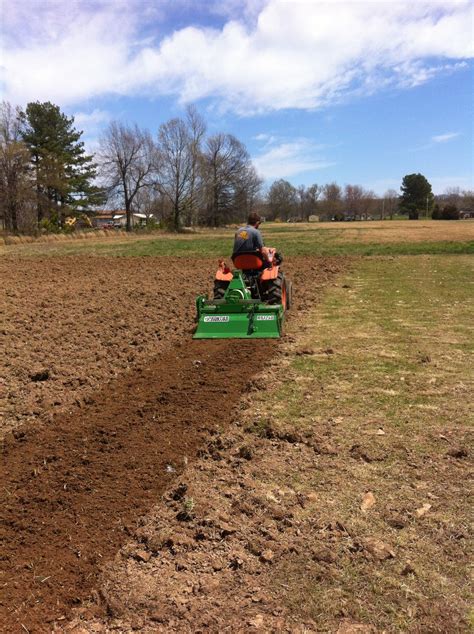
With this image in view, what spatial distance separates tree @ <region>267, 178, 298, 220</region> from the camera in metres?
129

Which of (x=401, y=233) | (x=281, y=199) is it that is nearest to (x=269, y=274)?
(x=401, y=233)

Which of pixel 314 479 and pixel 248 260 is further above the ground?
pixel 248 260

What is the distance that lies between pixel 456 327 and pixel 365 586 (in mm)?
6497

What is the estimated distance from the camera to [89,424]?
4.80 m

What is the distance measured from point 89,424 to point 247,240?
4366 millimetres

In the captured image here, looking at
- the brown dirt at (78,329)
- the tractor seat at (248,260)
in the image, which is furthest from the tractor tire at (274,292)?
the brown dirt at (78,329)

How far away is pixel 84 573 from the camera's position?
285 centimetres

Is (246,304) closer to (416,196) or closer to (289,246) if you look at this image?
(289,246)

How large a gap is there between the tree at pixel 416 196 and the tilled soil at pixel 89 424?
11188cm

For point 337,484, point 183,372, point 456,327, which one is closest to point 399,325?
point 456,327

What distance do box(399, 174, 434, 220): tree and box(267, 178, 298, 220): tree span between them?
2894cm

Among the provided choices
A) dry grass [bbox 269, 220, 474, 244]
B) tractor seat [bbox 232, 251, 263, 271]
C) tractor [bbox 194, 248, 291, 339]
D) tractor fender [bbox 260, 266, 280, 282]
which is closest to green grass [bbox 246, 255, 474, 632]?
tractor [bbox 194, 248, 291, 339]

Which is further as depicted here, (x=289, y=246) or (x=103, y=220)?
(x=103, y=220)

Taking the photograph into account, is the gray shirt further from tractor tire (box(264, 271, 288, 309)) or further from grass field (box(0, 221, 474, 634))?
grass field (box(0, 221, 474, 634))
